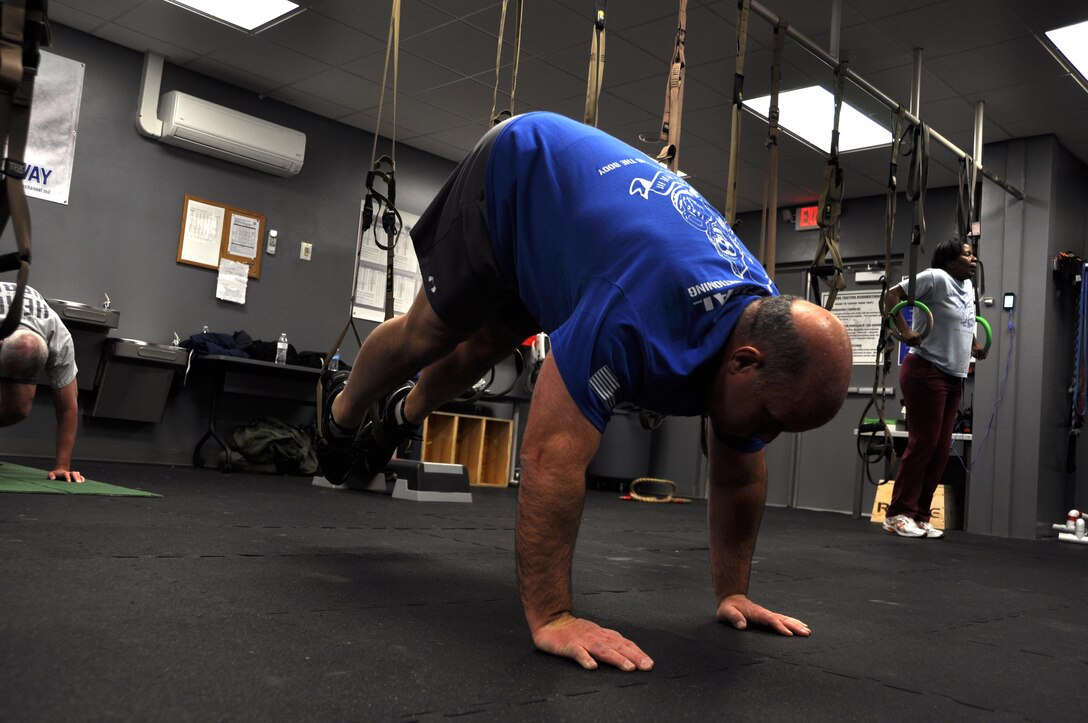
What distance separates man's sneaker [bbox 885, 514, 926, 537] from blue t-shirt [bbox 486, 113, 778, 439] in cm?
389

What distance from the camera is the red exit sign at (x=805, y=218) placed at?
27.2 feet

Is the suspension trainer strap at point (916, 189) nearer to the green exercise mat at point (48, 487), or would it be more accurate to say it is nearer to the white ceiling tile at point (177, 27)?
the green exercise mat at point (48, 487)

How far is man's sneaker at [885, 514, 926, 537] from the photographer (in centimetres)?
493

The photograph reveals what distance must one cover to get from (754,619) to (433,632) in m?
0.69

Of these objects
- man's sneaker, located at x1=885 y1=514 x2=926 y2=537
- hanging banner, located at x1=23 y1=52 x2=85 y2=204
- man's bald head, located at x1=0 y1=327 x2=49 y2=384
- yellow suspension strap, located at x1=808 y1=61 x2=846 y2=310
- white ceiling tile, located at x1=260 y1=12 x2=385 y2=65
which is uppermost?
white ceiling tile, located at x1=260 y1=12 x2=385 y2=65

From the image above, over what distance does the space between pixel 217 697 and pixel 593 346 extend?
73 centimetres

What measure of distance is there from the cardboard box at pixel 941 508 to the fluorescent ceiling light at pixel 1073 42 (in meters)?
3.01

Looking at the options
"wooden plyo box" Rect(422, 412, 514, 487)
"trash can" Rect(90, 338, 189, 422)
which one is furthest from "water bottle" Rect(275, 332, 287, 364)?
"wooden plyo box" Rect(422, 412, 514, 487)

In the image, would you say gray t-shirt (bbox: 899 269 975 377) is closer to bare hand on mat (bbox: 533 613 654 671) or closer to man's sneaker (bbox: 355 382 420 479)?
man's sneaker (bbox: 355 382 420 479)

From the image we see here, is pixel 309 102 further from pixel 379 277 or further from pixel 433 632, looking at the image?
pixel 433 632

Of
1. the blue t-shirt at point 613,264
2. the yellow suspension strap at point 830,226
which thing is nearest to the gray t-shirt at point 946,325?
the yellow suspension strap at point 830,226

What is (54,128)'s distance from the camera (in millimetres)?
5617

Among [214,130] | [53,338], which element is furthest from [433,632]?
[214,130]

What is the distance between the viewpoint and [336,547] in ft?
8.19
